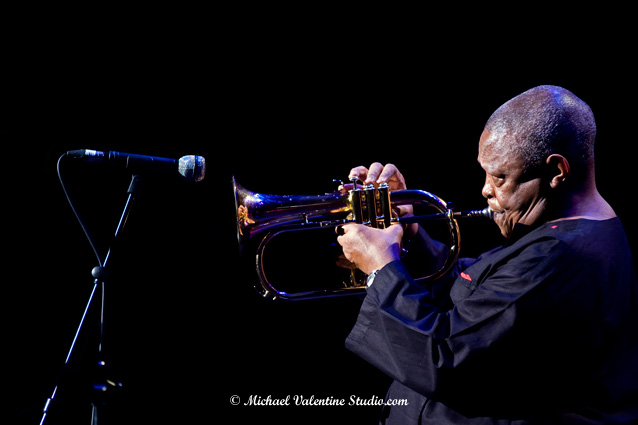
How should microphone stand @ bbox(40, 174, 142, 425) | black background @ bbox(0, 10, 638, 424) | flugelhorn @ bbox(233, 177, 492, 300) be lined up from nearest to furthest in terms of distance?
microphone stand @ bbox(40, 174, 142, 425) < flugelhorn @ bbox(233, 177, 492, 300) < black background @ bbox(0, 10, 638, 424)

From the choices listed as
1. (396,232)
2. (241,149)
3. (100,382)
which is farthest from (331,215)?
(100,382)

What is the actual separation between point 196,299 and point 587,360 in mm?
2198

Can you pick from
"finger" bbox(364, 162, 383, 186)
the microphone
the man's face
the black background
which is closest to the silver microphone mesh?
the microphone

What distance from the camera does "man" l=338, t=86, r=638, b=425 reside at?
1479mm

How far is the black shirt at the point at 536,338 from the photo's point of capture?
147cm

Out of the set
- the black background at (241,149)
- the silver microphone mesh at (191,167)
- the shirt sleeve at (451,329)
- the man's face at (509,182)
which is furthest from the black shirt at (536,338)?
the black background at (241,149)

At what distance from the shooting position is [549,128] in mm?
1651

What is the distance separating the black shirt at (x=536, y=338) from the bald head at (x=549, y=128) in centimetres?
26

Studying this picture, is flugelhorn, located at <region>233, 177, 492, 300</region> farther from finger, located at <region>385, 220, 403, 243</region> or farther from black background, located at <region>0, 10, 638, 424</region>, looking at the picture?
black background, located at <region>0, 10, 638, 424</region>

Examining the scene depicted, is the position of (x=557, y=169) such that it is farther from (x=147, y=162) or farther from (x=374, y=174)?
(x=147, y=162)

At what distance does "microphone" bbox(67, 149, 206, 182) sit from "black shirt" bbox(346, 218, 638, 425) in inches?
32.4

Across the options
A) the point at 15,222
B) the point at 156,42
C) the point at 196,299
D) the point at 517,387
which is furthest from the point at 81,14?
the point at 517,387

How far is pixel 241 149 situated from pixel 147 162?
1293 millimetres

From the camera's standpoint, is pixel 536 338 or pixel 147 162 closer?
pixel 536 338
